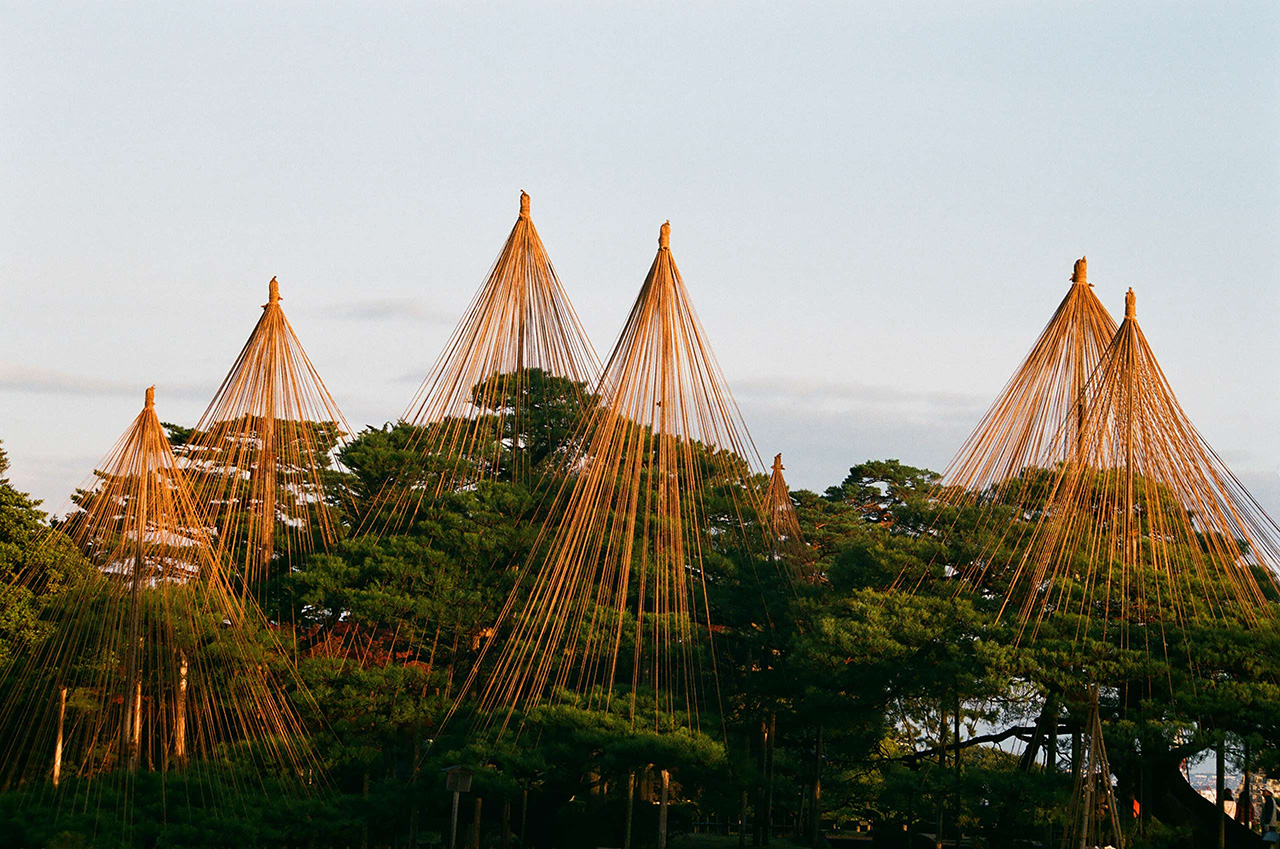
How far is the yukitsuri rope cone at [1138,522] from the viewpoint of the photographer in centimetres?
1490

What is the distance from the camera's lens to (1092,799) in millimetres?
14875

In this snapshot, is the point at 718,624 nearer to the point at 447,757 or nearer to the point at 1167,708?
the point at 447,757

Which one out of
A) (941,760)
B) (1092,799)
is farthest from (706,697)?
(1092,799)

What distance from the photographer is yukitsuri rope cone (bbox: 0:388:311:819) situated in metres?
17.7

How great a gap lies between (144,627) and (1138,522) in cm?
1430

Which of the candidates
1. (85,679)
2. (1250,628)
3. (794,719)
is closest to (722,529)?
(794,719)

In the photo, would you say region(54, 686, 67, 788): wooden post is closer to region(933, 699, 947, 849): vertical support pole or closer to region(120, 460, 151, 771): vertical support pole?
region(120, 460, 151, 771): vertical support pole

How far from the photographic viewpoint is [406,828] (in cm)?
2369

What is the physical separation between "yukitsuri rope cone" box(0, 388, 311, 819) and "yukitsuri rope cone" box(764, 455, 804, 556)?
340 inches

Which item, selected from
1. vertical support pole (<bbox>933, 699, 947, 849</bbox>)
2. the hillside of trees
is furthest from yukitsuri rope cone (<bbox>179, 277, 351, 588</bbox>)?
vertical support pole (<bbox>933, 699, 947, 849</bbox>)

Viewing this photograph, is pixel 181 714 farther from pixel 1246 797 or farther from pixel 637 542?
pixel 1246 797

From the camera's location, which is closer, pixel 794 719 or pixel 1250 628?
pixel 1250 628

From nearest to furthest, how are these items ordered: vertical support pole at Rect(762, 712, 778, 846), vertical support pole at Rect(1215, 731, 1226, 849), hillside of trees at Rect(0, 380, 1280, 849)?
1. vertical support pole at Rect(1215, 731, 1226, 849)
2. hillside of trees at Rect(0, 380, 1280, 849)
3. vertical support pole at Rect(762, 712, 778, 846)

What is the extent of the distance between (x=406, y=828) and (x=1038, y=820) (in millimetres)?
11504
